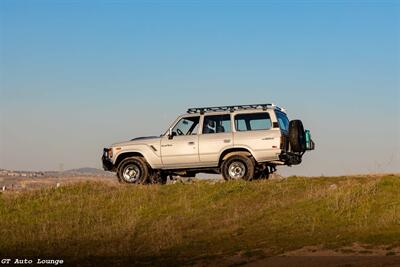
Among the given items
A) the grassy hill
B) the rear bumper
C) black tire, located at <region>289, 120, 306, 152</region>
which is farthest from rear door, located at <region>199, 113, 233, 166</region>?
black tire, located at <region>289, 120, 306, 152</region>

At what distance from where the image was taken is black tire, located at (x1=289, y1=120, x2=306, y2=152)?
1800 cm

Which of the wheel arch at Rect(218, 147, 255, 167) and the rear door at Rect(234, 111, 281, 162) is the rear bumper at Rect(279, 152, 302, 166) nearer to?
the rear door at Rect(234, 111, 281, 162)

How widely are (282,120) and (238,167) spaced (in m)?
1.80

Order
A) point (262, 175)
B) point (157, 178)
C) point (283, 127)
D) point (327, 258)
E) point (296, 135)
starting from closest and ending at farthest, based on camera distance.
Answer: point (327, 258), point (296, 135), point (283, 127), point (262, 175), point (157, 178)

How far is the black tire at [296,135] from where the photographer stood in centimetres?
1800

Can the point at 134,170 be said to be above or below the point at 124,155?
below

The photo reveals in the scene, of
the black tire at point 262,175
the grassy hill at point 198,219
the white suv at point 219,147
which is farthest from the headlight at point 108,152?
the black tire at point 262,175

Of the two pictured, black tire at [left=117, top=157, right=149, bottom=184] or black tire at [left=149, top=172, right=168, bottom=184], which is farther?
black tire at [left=149, top=172, right=168, bottom=184]

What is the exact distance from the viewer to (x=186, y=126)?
1864 cm

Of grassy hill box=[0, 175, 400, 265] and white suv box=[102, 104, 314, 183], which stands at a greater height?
white suv box=[102, 104, 314, 183]

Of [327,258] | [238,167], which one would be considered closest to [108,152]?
[238,167]

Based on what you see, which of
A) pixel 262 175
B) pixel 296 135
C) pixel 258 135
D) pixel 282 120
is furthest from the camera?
pixel 262 175

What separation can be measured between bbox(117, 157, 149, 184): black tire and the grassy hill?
694 mm

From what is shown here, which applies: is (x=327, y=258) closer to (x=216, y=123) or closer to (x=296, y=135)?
(x=296, y=135)
